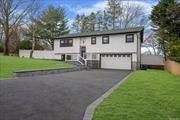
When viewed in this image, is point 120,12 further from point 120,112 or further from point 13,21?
point 120,112

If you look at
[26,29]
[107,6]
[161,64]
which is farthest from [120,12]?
[26,29]

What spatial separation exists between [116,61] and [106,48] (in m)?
2.25

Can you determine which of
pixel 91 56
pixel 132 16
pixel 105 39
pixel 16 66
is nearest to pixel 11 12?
pixel 91 56

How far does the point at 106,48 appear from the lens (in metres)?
28.2

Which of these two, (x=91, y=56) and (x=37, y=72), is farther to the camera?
(x=91, y=56)

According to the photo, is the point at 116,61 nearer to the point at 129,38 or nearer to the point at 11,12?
the point at 129,38

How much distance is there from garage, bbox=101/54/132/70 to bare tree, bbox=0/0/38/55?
1708 centimetres

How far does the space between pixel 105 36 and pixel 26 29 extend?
19.7m

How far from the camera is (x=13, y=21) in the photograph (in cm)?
3612

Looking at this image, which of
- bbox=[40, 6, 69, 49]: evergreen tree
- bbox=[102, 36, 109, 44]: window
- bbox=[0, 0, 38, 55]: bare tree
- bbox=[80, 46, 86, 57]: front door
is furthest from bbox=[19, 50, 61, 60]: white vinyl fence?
bbox=[102, 36, 109, 44]: window

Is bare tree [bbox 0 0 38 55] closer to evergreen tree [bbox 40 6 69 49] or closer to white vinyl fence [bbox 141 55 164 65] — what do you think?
evergreen tree [bbox 40 6 69 49]

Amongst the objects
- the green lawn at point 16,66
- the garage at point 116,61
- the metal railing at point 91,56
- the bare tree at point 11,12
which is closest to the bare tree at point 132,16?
the metal railing at point 91,56

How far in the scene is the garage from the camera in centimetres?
2688

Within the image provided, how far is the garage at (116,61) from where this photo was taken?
2688cm
